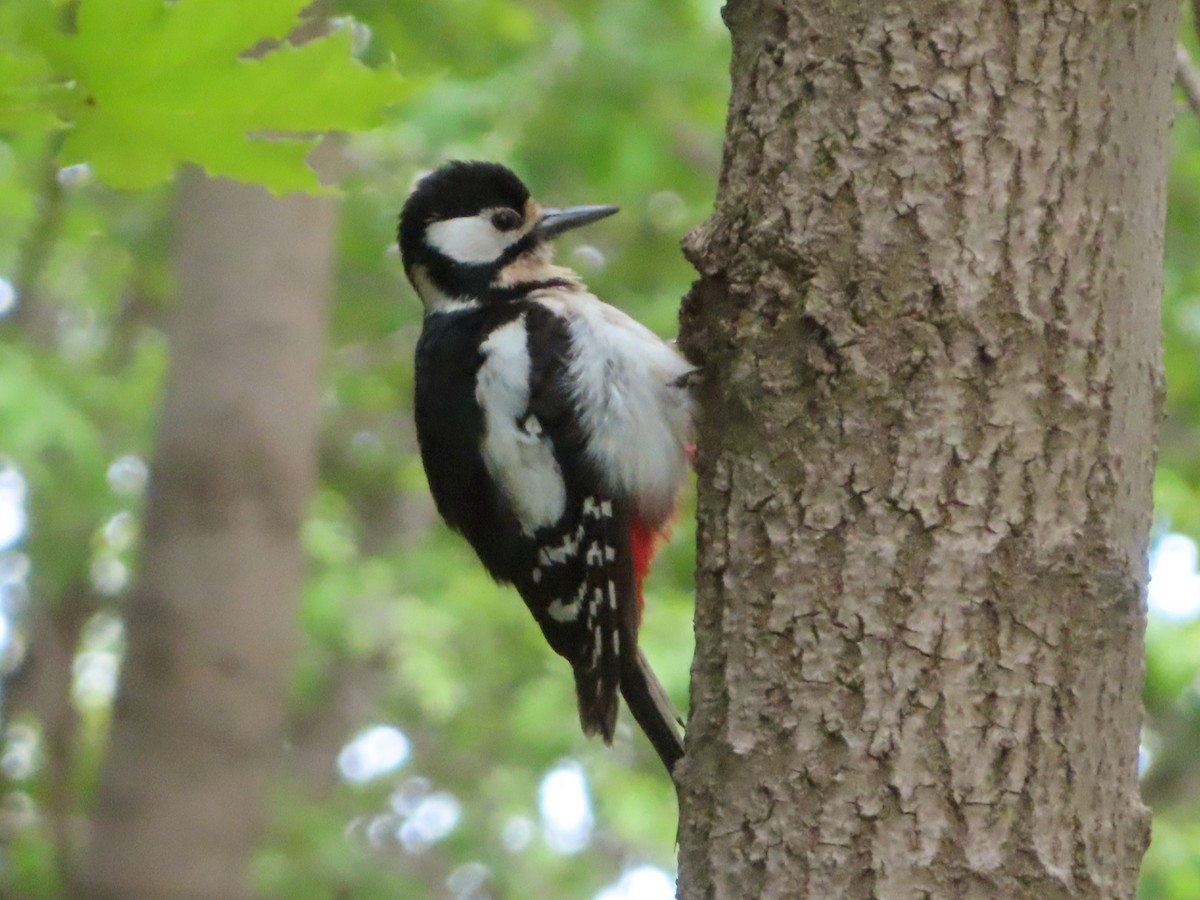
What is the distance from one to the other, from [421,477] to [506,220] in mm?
5558

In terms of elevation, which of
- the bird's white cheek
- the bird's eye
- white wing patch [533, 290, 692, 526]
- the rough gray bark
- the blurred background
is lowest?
the rough gray bark

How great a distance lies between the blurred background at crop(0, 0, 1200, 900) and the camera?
5918mm

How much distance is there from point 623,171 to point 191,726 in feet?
9.58

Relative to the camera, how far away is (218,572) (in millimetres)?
5273

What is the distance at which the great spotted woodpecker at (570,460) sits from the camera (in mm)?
3111

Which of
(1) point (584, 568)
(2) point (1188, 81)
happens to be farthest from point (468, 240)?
(2) point (1188, 81)

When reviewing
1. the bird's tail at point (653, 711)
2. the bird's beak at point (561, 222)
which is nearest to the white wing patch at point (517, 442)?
the bird's tail at point (653, 711)

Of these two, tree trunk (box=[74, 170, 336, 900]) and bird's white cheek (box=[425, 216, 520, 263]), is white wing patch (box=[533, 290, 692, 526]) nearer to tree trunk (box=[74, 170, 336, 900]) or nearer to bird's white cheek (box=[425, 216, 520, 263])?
bird's white cheek (box=[425, 216, 520, 263])

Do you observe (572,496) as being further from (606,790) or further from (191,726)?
(606,790)

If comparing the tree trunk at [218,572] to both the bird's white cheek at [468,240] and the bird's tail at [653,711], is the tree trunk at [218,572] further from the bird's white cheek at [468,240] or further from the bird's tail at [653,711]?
the bird's tail at [653,711]

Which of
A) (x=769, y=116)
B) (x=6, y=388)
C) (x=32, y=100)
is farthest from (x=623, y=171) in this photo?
(x=32, y=100)

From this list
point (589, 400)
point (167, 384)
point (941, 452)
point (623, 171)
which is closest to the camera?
point (941, 452)

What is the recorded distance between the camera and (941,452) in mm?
1914

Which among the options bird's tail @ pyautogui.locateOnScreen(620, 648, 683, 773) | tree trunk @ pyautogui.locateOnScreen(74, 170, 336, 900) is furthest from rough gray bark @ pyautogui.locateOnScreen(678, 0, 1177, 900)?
tree trunk @ pyautogui.locateOnScreen(74, 170, 336, 900)
